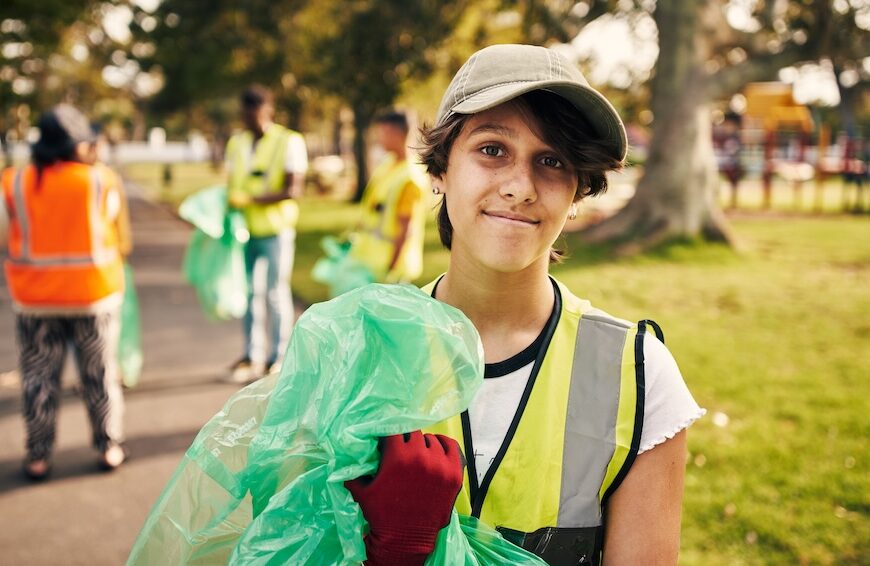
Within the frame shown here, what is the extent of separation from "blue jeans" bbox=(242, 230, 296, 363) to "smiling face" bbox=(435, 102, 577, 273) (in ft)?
15.8

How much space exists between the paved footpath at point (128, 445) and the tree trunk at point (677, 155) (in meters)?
7.74

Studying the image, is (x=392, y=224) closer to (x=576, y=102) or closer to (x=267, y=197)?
(x=267, y=197)

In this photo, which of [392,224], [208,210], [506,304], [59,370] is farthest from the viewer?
[208,210]

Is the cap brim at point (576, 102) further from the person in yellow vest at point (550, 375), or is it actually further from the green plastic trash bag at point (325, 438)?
the green plastic trash bag at point (325, 438)

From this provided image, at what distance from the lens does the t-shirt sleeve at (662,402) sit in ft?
4.83

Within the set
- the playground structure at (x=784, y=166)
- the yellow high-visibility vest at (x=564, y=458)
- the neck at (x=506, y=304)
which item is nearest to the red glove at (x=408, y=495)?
the yellow high-visibility vest at (x=564, y=458)

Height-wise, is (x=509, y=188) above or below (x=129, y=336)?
above

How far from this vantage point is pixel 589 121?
62.1 inches

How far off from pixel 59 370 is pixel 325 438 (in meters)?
3.81

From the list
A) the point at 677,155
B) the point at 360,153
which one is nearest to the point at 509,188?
the point at 677,155

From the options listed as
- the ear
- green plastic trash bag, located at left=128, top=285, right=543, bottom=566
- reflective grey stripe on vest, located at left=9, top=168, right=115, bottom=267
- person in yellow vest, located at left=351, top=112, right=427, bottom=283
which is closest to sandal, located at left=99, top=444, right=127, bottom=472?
reflective grey stripe on vest, located at left=9, top=168, right=115, bottom=267

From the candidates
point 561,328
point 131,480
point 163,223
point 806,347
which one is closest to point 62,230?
point 131,480

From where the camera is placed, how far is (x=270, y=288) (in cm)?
626

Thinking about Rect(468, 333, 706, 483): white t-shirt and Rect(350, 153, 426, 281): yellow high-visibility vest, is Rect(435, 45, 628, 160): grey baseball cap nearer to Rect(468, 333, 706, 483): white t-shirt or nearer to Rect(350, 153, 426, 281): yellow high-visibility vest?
Rect(468, 333, 706, 483): white t-shirt
